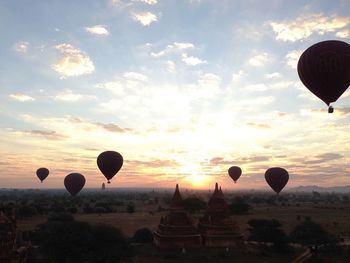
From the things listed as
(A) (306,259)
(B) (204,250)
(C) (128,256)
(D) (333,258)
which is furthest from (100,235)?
(D) (333,258)

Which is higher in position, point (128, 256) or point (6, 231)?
point (6, 231)

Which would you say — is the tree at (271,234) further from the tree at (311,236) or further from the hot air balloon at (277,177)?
the hot air balloon at (277,177)

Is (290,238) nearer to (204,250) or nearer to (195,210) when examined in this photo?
(204,250)

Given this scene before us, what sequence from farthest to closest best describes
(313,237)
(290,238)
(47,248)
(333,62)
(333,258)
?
1. (290,238)
2. (313,237)
3. (333,258)
4. (47,248)
5. (333,62)

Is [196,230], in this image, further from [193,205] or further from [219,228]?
[193,205]

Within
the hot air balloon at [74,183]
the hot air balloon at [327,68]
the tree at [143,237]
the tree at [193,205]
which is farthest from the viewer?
the tree at [193,205]

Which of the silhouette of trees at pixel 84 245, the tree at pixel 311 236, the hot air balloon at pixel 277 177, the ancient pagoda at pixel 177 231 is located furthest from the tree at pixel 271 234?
the silhouette of trees at pixel 84 245

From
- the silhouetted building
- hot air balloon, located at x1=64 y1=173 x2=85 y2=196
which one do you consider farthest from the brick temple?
the silhouetted building
